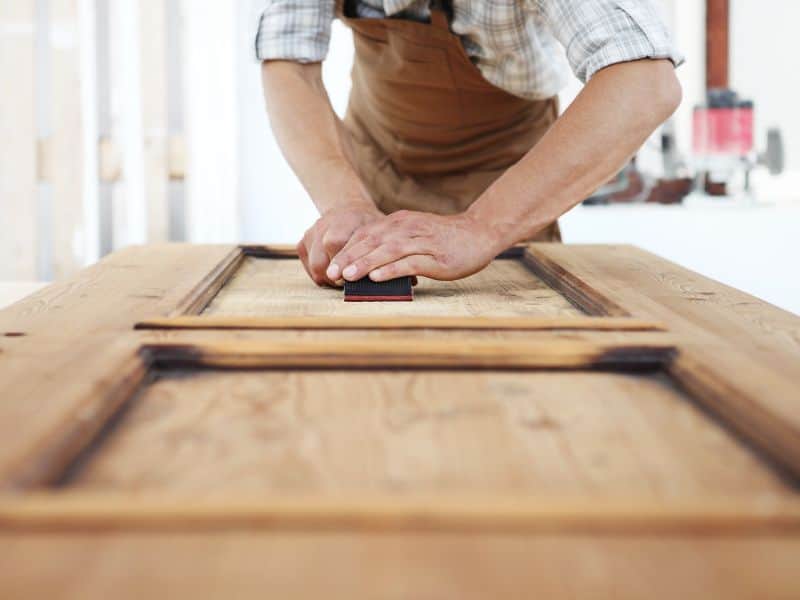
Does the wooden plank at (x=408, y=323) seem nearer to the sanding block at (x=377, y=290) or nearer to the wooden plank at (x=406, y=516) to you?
the sanding block at (x=377, y=290)

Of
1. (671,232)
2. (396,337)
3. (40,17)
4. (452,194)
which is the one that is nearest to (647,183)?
(671,232)

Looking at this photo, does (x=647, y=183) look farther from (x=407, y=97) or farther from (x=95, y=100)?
(x=95, y=100)

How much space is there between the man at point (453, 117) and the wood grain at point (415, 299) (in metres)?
0.04

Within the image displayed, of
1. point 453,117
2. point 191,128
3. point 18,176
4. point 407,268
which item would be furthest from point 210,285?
point 18,176

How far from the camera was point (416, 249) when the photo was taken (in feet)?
3.71

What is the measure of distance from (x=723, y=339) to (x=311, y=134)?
0.82 meters

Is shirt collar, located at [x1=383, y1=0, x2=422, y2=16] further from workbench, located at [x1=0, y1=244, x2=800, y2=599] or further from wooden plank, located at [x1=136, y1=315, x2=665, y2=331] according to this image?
wooden plank, located at [x1=136, y1=315, x2=665, y2=331]

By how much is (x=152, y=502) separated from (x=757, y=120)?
3.20 m

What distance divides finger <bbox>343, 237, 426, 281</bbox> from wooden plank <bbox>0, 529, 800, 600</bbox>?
666mm

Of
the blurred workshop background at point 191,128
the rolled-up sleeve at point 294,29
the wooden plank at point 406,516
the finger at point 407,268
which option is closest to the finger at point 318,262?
the finger at point 407,268

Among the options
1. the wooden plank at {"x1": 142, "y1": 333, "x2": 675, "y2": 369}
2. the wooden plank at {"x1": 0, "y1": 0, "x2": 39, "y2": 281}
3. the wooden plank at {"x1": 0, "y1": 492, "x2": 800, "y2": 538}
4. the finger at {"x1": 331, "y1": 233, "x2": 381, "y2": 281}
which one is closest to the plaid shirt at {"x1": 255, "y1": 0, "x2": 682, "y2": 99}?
the finger at {"x1": 331, "y1": 233, "x2": 381, "y2": 281}

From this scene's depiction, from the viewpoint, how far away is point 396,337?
0.87 metres

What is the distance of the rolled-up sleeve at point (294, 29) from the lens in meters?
1.58

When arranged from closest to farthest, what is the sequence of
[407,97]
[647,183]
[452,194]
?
[407,97] < [452,194] < [647,183]
